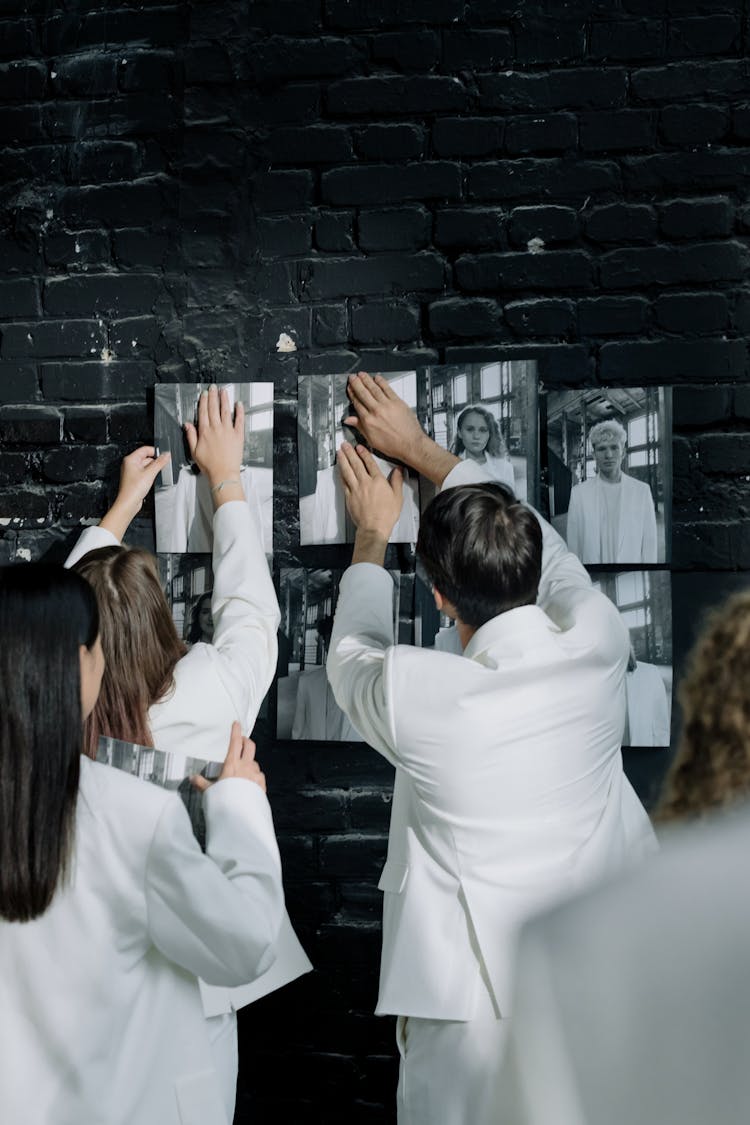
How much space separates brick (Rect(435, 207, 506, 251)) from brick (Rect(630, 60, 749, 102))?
0.37 meters

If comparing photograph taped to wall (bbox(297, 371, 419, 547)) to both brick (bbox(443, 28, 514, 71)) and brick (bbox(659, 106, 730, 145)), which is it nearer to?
brick (bbox(443, 28, 514, 71))

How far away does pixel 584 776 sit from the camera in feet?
5.36

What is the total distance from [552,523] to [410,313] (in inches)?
20.9

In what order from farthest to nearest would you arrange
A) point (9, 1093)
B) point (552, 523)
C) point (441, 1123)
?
point (552, 523)
point (441, 1123)
point (9, 1093)

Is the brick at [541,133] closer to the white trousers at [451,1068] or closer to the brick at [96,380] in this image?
the brick at [96,380]

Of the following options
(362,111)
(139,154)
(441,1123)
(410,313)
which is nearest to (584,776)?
(441,1123)

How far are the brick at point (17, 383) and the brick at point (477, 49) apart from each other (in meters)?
1.11

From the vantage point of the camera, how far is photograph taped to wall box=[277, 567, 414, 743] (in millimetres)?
2232

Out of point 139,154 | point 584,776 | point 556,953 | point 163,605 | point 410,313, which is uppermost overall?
point 139,154

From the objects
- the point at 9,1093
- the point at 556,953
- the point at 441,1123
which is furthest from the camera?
the point at 441,1123

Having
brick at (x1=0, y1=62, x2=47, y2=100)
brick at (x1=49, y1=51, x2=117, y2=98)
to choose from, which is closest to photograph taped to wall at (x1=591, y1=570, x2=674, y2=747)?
brick at (x1=49, y1=51, x2=117, y2=98)

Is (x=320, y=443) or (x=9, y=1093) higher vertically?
(x=320, y=443)

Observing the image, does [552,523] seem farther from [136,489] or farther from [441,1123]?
[441,1123]

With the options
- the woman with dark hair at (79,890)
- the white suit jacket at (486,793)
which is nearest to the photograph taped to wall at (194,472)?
the white suit jacket at (486,793)
